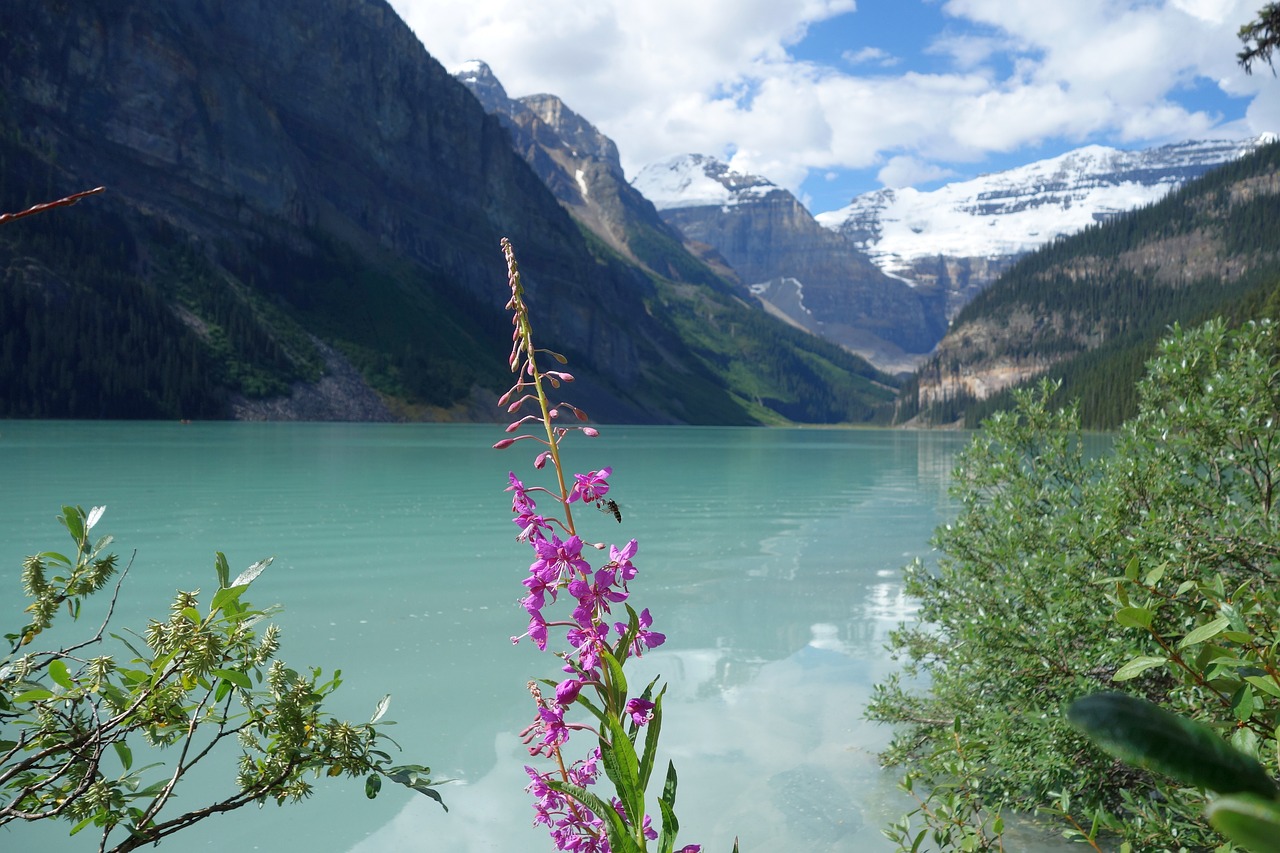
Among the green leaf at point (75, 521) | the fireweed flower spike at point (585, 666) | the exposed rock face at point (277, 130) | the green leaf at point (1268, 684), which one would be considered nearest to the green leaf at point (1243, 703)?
the green leaf at point (1268, 684)

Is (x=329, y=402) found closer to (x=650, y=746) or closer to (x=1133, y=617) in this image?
(x=650, y=746)

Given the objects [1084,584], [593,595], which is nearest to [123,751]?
[593,595]

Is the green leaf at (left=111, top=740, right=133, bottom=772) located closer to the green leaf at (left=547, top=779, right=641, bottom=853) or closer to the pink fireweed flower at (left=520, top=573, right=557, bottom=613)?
the pink fireweed flower at (left=520, top=573, right=557, bottom=613)

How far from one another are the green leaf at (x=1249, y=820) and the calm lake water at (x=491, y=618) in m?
5.41

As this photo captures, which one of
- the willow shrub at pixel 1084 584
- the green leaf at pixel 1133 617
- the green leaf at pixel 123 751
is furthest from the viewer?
the willow shrub at pixel 1084 584

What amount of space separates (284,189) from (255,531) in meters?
142

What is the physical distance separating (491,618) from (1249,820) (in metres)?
14.0

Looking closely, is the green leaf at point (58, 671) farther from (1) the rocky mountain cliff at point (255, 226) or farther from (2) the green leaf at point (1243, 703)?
(1) the rocky mountain cliff at point (255, 226)

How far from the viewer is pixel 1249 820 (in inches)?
18.9

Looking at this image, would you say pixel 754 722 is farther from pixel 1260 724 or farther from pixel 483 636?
pixel 1260 724

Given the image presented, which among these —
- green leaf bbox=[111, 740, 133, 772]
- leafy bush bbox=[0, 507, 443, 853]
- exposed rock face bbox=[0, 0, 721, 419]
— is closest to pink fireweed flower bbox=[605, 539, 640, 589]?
leafy bush bbox=[0, 507, 443, 853]

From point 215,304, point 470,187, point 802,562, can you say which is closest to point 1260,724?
point 802,562

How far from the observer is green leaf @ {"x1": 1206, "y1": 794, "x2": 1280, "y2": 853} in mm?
478

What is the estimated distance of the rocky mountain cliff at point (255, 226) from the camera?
99.1 metres
